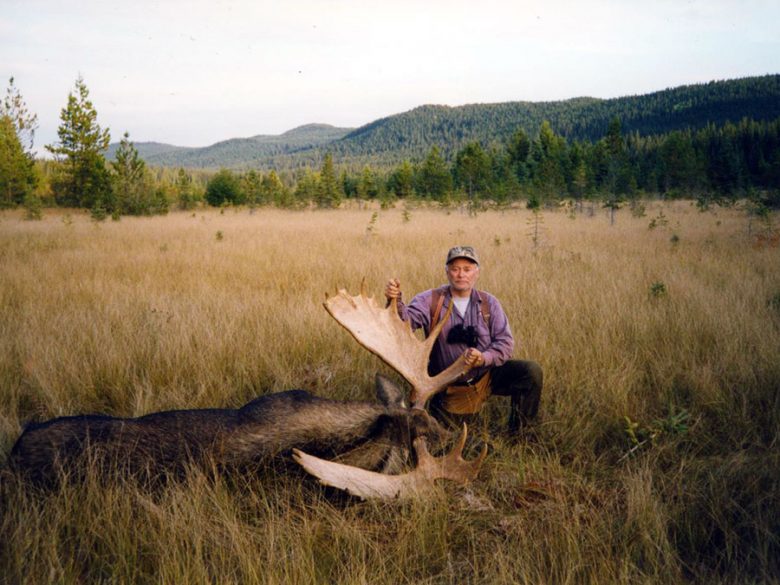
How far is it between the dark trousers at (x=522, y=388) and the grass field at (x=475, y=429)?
147 mm

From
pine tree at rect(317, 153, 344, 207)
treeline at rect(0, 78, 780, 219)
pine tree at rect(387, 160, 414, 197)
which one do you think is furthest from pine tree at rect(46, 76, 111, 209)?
pine tree at rect(387, 160, 414, 197)

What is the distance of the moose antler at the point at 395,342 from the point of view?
2818 millimetres

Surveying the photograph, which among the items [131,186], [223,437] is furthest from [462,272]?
[131,186]

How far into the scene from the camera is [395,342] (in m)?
2.96

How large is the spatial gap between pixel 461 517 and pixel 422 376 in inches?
35.8

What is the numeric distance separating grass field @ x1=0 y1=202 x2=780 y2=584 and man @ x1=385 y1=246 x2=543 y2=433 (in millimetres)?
207

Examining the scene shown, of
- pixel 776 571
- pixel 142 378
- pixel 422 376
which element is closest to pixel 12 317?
pixel 142 378

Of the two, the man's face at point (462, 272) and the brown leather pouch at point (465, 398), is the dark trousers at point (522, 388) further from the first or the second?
the man's face at point (462, 272)

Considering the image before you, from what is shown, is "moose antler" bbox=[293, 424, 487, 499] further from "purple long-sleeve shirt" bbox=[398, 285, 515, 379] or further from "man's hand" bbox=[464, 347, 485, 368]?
"purple long-sleeve shirt" bbox=[398, 285, 515, 379]

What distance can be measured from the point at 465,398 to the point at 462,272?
0.88m

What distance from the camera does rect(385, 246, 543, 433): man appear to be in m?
3.18

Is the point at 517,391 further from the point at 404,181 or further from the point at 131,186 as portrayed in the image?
the point at 404,181

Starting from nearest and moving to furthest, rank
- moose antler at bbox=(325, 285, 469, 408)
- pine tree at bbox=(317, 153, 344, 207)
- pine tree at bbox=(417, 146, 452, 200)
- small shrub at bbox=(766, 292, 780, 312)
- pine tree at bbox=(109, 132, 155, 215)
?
1. moose antler at bbox=(325, 285, 469, 408)
2. small shrub at bbox=(766, 292, 780, 312)
3. pine tree at bbox=(109, 132, 155, 215)
4. pine tree at bbox=(417, 146, 452, 200)
5. pine tree at bbox=(317, 153, 344, 207)

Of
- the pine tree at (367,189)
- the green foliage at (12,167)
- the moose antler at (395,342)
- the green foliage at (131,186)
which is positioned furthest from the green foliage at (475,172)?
the moose antler at (395,342)
